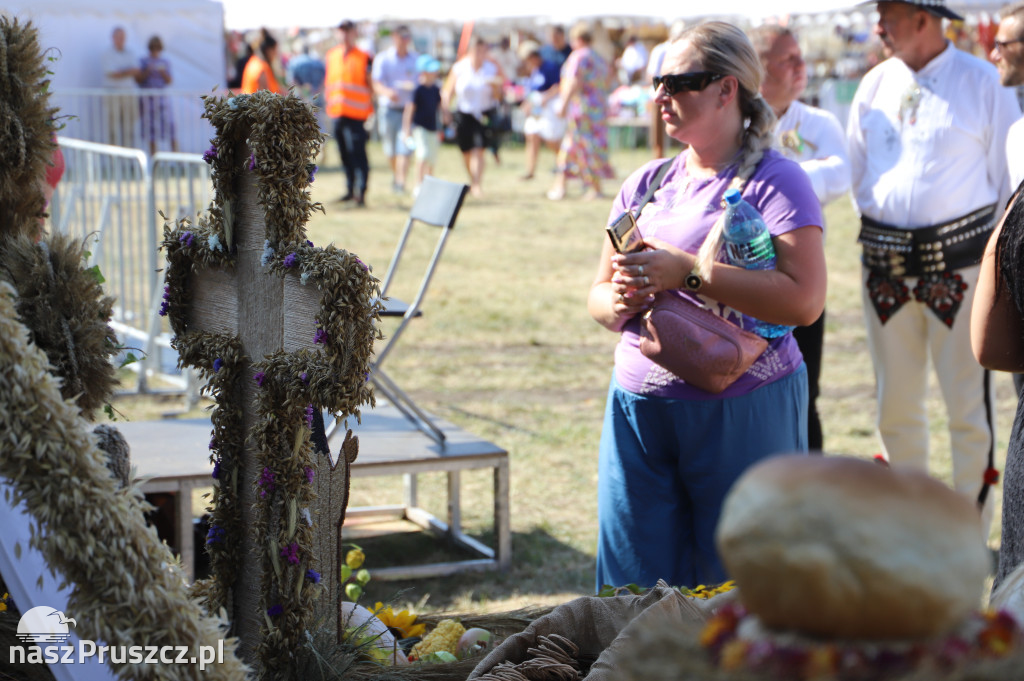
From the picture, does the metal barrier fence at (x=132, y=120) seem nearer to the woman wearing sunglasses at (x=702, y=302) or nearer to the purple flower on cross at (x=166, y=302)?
the woman wearing sunglasses at (x=702, y=302)

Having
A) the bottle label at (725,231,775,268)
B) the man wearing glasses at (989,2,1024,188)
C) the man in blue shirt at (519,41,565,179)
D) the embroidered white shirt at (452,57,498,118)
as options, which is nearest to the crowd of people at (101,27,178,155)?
the embroidered white shirt at (452,57,498,118)

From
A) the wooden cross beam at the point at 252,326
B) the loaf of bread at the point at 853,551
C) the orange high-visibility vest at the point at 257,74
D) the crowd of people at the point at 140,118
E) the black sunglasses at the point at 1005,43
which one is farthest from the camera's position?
the orange high-visibility vest at the point at 257,74

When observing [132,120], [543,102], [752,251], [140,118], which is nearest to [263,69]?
[140,118]

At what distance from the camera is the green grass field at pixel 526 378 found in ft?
13.3

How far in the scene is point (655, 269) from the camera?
2354 millimetres

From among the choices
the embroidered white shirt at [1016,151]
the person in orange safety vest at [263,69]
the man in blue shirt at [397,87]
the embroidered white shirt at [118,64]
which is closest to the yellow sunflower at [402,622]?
the embroidered white shirt at [1016,151]

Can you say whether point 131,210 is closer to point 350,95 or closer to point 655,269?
point 655,269

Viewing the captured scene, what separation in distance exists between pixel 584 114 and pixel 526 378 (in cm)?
742

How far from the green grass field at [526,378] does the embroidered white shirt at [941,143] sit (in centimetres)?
129

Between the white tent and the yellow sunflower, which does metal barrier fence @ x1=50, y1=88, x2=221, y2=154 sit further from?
the yellow sunflower

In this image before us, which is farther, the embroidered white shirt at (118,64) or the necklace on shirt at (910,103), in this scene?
the embroidered white shirt at (118,64)

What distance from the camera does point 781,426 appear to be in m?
2.52

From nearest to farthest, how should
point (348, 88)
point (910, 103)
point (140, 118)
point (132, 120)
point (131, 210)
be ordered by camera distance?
point (910, 103)
point (131, 210)
point (132, 120)
point (140, 118)
point (348, 88)

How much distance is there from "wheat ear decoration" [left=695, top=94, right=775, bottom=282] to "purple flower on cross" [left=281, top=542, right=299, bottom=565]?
3.65 feet
